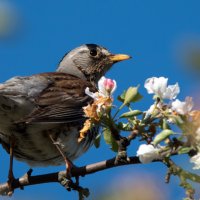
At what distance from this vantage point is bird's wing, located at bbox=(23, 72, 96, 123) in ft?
13.6

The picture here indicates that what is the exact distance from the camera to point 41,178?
146 inches

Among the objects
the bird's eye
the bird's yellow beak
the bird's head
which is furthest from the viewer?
the bird's eye

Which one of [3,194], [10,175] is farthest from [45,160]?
[3,194]

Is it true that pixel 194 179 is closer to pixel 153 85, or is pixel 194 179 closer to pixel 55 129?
pixel 153 85

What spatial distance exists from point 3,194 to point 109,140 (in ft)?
6.10

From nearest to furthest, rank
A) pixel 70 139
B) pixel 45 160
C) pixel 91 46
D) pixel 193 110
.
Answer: pixel 193 110, pixel 70 139, pixel 45 160, pixel 91 46

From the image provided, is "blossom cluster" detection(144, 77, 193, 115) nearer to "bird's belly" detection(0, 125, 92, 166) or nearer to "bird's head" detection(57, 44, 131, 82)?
"bird's belly" detection(0, 125, 92, 166)

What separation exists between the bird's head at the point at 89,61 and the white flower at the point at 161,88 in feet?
15.8

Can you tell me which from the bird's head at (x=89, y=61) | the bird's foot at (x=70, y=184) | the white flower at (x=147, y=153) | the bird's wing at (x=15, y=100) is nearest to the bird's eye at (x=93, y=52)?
the bird's head at (x=89, y=61)

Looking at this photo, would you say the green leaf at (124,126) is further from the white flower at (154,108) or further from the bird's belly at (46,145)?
the bird's belly at (46,145)

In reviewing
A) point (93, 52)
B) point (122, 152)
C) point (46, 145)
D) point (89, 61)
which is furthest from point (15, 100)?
point (93, 52)

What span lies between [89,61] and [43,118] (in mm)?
3208

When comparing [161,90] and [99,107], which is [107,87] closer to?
[99,107]

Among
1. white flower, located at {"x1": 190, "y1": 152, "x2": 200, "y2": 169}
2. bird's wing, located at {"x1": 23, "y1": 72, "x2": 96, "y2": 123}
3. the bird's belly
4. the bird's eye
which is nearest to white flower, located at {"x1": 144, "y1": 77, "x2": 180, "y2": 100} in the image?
white flower, located at {"x1": 190, "y1": 152, "x2": 200, "y2": 169}
